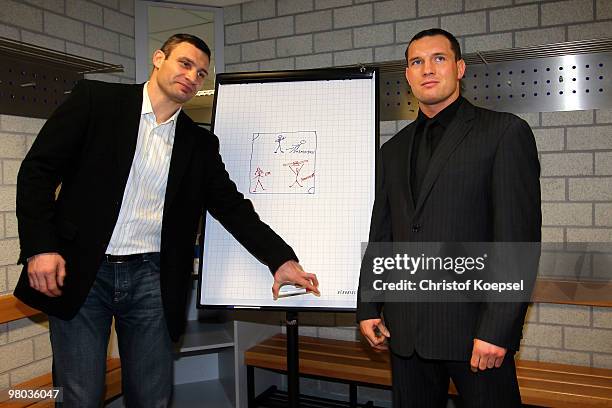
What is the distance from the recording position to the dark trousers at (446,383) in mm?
1408

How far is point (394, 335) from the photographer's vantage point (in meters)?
1.54

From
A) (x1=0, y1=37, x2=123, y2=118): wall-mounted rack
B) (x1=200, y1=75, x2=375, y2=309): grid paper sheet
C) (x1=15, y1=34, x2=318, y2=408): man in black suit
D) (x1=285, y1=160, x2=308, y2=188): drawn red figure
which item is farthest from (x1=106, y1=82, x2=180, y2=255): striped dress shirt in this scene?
(x1=0, y1=37, x2=123, y2=118): wall-mounted rack

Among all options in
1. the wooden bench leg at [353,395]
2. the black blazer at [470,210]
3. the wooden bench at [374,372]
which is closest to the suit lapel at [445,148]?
A: the black blazer at [470,210]

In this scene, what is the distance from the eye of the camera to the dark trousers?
4.62 feet

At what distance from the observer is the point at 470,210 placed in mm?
1431

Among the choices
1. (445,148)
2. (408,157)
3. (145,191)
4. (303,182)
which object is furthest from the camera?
(303,182)

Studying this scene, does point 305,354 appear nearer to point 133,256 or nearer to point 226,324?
point 226,324

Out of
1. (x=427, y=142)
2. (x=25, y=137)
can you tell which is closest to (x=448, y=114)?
(x=427, y=142)

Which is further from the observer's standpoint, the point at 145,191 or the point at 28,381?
the point at 28,381

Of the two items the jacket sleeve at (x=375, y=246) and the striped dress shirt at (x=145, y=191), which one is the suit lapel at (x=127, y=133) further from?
the jacket sleeve at (x=375, y=246)

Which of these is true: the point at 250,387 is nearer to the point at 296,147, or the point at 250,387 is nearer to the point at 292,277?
the point at 292,277

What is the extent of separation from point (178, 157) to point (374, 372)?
4.58 feet

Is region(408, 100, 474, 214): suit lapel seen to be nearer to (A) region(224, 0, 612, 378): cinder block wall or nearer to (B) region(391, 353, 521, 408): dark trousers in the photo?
(B) region(391, 353, 521, 408): dark trousers

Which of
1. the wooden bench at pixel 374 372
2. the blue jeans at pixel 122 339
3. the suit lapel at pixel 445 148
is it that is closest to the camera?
the suit lapel at pixel 445 148
